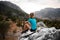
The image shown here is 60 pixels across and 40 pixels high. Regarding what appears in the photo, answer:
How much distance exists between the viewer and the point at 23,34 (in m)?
7.01

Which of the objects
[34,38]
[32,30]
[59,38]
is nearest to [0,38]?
[32,30]

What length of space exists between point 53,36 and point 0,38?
906 centimetres

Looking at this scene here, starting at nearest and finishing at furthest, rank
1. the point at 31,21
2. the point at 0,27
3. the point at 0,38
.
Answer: the point at 31,21
the point at 0,38
the point at 0,27

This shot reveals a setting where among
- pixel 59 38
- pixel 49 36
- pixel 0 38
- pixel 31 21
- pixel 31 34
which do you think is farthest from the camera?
pixel 0 38

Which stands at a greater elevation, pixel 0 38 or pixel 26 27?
→ pixel 26 27

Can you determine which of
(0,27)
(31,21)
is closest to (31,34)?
(31,21)

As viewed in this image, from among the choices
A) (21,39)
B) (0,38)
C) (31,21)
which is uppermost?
(31,21)

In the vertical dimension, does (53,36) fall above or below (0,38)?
above

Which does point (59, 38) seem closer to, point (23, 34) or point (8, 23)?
point (23, 34)

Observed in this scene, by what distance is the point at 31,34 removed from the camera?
6.82m

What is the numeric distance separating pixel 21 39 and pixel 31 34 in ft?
1.14

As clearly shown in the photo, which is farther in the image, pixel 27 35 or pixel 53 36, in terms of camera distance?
pixel 27 35

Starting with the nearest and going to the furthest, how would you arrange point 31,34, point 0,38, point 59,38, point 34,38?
point 59,38 → point 34,38 → point 31,34 → point 0,38

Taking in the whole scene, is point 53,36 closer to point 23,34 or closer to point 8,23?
point 23,34
